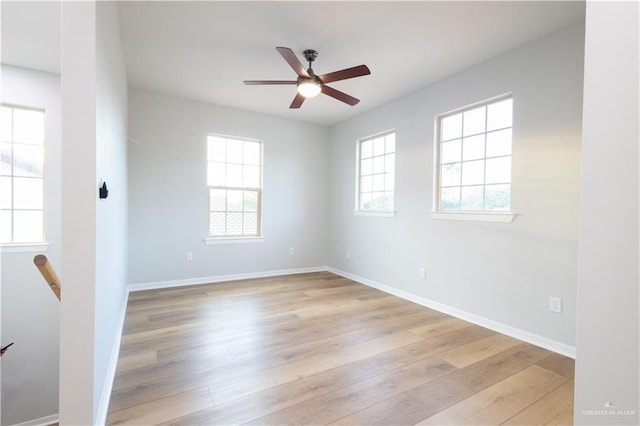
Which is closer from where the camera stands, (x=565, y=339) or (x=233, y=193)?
(x=565, y=339)

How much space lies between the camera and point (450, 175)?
3316 mm

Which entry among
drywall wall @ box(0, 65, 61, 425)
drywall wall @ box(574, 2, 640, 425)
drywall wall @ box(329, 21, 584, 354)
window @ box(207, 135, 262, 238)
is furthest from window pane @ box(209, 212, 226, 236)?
drywall wall @ box(574, 2, 640, 425)

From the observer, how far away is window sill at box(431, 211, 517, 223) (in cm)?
269

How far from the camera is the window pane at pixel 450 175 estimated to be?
3241mm

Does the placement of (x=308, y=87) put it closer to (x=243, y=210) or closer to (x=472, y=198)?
(x=472, y=198)

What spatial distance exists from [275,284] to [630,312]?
3.94 metres

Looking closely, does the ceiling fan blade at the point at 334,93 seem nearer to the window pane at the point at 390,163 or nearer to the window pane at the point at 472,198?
the window pane at the point at 390,163

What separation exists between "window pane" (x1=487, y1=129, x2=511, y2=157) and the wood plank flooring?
70.3 inches

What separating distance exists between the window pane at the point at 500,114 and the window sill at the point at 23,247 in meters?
4.94

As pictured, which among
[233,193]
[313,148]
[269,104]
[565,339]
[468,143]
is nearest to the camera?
[565,339]

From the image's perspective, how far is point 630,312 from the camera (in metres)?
0.71

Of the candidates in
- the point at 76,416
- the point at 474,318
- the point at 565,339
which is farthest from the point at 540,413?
the point at 76,416

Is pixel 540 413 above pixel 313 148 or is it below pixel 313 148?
below

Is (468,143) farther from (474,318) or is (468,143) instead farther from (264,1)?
(264,1)
